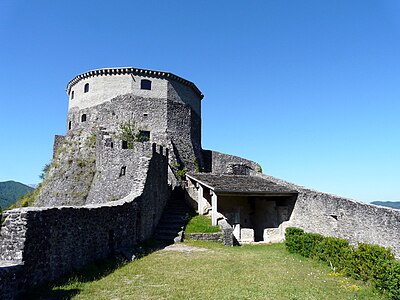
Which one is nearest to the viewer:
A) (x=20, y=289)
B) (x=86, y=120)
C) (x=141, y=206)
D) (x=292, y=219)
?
(x=20, y=289)

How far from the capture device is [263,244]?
1786cm

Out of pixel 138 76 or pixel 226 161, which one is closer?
pixel 138 76

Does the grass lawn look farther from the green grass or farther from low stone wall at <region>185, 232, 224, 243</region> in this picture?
the green grass

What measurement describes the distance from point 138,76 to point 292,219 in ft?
59.9

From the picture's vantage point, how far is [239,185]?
19000 mm

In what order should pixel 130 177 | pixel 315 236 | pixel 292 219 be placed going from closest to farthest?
pixel 315 236, pixel 130 177, pixel 292 219

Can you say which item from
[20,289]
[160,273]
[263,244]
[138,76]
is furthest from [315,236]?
[138,76]

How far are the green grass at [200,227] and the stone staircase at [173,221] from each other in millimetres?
359

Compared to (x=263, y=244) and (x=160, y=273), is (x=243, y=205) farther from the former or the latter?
(x=160, y=273)

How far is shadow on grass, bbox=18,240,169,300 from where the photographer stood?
7.15 metres

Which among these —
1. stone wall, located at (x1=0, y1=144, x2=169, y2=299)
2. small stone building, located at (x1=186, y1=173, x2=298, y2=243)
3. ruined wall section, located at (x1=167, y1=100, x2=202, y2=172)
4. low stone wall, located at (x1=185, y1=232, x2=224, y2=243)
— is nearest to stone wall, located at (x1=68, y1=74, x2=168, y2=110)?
ruined wall section, located at (x1=167, y1=100, x2=202, y2=172)

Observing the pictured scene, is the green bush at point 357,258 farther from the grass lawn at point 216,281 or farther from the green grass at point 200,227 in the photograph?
the green grass at point 200,227

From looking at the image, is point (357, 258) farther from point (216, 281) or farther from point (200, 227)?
point (200, 227)

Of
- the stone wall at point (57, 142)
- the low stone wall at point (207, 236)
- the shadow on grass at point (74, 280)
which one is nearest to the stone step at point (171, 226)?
the low stone wall at point (207, 236)
